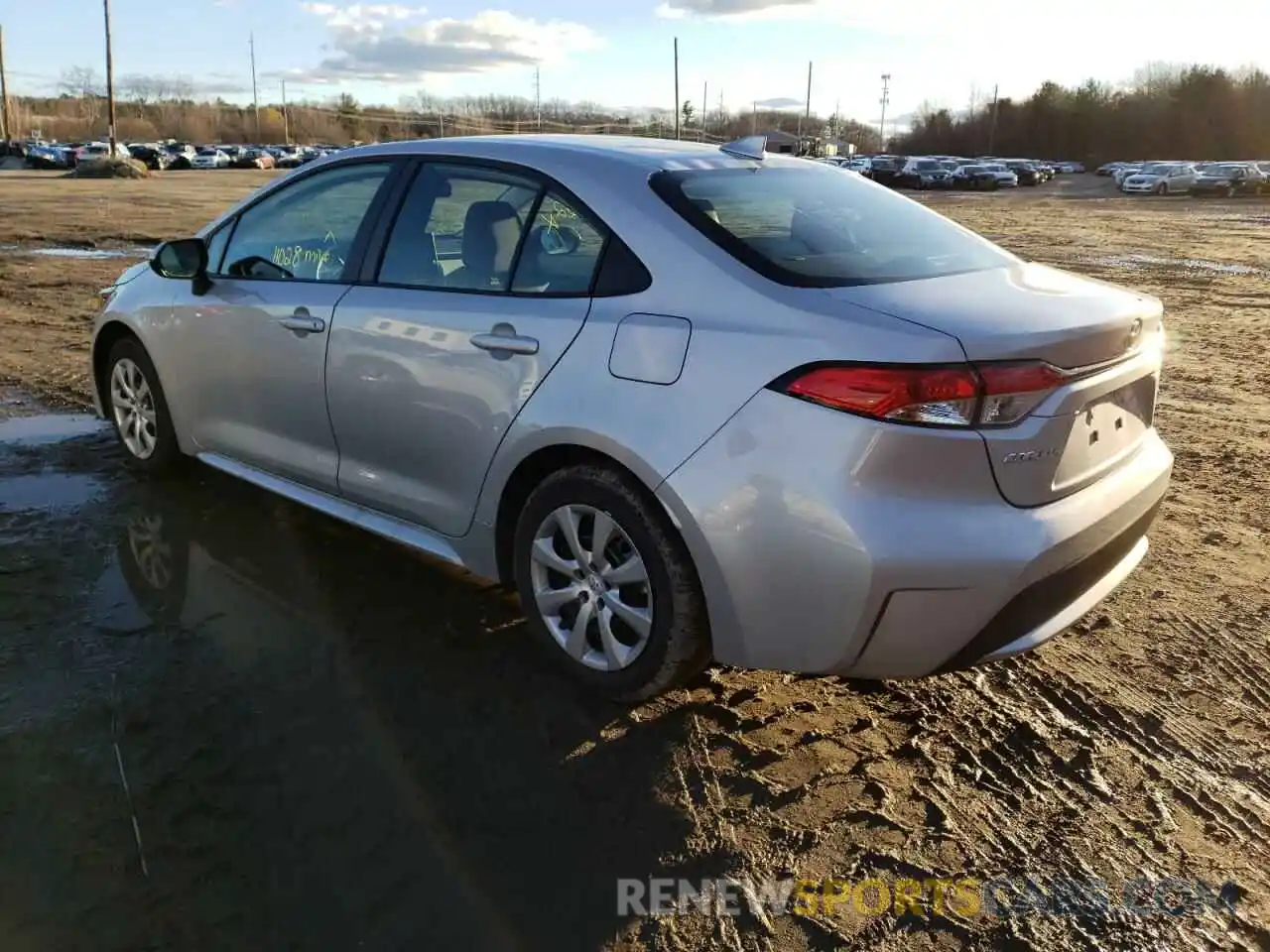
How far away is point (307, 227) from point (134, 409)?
5.23ft

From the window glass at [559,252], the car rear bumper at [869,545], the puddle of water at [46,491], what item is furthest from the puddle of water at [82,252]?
the car rear bumper at [869,545]

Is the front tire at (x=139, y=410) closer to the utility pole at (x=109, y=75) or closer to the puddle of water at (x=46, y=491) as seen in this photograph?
the puddle of water at (x=46, y=491)

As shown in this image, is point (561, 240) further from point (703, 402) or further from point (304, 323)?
point (304, 323)

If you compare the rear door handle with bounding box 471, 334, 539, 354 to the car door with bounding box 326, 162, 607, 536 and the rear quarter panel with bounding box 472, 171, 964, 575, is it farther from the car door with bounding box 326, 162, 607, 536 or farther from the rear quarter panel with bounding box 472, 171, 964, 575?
the rear quarter panel with bounding box 472, 171, 964, 575

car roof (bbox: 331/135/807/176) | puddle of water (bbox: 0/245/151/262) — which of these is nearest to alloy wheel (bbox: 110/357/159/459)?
car roof (bbox: 331/135/807/176)

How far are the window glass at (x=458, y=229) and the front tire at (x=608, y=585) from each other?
81cm

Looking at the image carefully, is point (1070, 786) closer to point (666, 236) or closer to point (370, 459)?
point (666, 236)

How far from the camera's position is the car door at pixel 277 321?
3.96 meters

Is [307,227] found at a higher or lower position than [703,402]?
higher

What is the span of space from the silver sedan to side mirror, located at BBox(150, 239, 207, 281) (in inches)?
18.5

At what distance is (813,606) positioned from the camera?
2.69 metres

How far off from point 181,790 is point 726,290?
1984 millimetres

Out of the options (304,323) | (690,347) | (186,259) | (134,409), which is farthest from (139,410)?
(690,347)

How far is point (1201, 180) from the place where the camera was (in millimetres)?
43938
